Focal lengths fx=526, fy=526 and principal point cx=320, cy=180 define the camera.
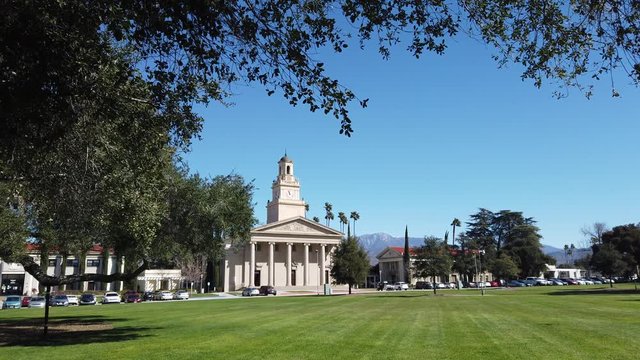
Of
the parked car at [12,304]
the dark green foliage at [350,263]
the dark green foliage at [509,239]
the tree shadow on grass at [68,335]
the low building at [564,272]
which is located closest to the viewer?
the tree shadow on grass at [68,335]

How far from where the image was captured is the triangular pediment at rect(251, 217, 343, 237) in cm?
10600

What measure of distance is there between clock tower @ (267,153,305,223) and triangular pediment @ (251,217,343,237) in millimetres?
3831

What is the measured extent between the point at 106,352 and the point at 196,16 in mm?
12377

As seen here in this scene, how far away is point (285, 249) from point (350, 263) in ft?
142

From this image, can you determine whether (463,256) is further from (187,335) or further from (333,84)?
(333,84)

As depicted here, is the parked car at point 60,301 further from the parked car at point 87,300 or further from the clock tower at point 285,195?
the clock tower at point 285,195

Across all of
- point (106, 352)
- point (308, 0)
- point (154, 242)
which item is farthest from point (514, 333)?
point (154, 242)

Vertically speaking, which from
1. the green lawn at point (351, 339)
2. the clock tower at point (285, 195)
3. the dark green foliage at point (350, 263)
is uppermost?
the clock tower at point (285, 195)

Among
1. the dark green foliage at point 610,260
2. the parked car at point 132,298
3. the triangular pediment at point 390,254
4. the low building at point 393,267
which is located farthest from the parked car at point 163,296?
the triangular pediment at point 390,254

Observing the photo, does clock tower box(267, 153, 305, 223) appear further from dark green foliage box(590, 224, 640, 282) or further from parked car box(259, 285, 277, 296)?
dark green foliage box(590, 224, 640, 282)

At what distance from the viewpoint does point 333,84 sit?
798cm

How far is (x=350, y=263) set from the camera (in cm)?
6988

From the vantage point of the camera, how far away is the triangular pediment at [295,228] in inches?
4173

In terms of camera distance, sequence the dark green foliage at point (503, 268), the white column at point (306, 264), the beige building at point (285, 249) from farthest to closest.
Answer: the dark green foliage at point (503, 268) → the white column at point (306, 264) → the beige building at point (285, 249)
